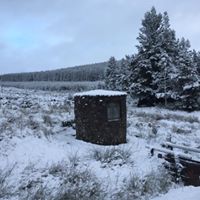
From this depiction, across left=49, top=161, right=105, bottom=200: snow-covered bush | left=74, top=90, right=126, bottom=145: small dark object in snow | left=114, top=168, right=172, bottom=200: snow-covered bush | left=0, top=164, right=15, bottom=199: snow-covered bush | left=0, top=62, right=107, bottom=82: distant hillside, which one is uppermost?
left=0, top=62, right=107, bottom=82: distant hillside

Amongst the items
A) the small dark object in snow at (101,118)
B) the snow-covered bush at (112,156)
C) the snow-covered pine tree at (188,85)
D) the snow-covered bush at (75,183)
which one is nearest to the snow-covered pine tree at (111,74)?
the snow-covered pine tree at (188,85)

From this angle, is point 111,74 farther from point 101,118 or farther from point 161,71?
point 101,118

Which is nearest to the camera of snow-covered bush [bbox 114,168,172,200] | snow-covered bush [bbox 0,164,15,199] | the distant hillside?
snow-covered bush [bbox 0,164,15,199]

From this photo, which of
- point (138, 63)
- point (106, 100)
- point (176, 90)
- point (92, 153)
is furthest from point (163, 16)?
point (92, 153)

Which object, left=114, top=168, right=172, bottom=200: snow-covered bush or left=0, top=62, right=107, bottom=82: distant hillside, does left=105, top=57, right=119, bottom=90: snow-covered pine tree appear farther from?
left=114, top=168, right=172, bottom=200: snow-covered bush

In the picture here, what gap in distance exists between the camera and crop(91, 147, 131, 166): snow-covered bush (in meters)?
11.6

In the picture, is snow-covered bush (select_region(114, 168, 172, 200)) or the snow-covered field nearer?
the snow-covered field

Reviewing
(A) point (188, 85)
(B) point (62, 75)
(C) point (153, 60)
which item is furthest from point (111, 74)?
(B) point (62, 75)

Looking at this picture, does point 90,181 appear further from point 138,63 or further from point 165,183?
point 138,63

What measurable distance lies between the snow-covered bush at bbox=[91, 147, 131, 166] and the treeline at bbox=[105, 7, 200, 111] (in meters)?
22.1

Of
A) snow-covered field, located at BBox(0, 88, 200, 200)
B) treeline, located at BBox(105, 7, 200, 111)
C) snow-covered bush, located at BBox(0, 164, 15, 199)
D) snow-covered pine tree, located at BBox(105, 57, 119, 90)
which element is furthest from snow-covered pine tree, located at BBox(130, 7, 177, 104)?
snow-covered bush, located at BBox(0, 164, 15, 199)

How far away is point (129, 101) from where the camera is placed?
140 feet

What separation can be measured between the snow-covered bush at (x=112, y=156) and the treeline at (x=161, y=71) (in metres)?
22.1

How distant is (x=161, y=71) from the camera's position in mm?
36906
